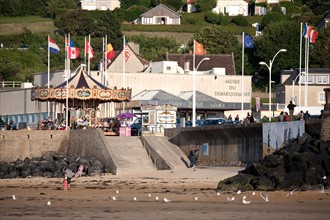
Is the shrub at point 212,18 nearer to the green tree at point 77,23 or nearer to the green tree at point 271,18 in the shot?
the green tree at point 271,18

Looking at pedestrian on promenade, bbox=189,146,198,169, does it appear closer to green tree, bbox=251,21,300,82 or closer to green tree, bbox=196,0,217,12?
green tree, bbox=251,21,300,82

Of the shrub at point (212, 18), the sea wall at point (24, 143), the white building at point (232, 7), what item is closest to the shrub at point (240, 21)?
the shrub at point (212, 18)

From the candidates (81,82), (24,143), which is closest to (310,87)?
(81,82)

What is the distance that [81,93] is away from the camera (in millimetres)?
82062

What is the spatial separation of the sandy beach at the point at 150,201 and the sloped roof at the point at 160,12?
408 feet

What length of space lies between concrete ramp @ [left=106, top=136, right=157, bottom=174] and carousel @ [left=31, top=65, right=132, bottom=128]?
24.4 feet

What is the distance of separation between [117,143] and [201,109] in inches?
979

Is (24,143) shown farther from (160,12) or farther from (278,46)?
(160,12)

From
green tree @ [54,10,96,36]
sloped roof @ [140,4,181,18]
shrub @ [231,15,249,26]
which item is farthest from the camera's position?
sloped roof @ [140,4,181,18]

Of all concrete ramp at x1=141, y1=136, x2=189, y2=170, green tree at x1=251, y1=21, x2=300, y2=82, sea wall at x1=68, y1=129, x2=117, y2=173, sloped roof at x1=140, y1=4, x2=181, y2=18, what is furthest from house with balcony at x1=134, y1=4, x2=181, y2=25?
concrete ramp at x1=141, y1=136, x2=189, y2=170

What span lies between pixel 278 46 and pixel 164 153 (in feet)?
236

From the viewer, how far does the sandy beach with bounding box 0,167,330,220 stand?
4259cm

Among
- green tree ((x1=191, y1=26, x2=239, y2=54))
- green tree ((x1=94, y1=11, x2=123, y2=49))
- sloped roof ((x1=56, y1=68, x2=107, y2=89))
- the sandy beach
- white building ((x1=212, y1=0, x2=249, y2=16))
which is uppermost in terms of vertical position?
white building ((x1=212, y1=0, x2=249, y2=16))

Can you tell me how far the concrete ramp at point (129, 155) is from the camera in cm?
6638
